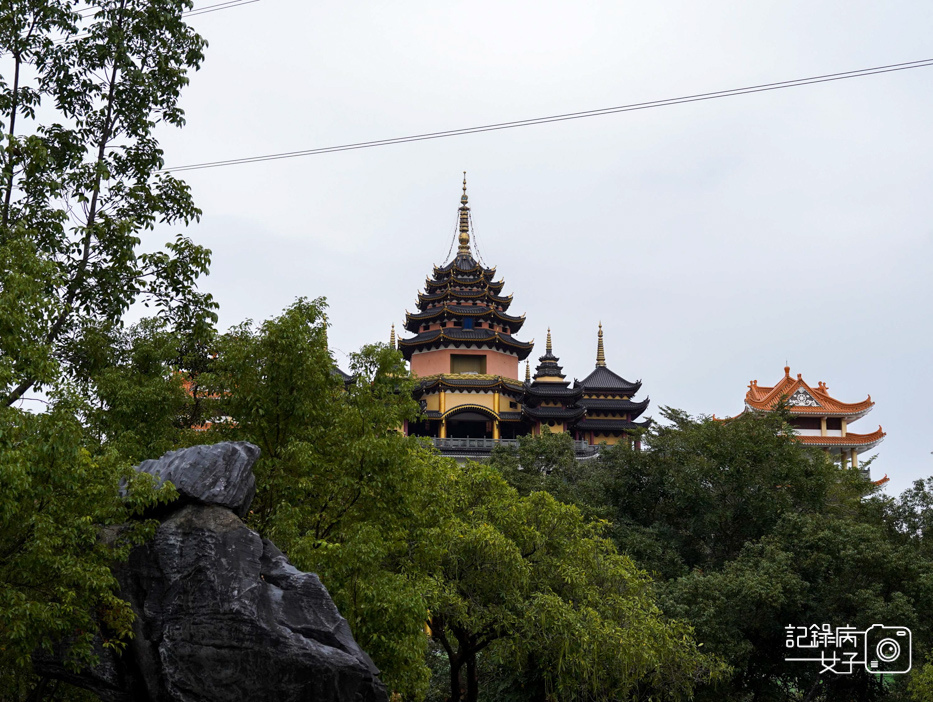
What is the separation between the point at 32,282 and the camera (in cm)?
875

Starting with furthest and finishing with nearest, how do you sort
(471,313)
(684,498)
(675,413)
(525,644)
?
(471,313) → (675,413) → (684,498) → (525,644)

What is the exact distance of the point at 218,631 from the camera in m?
9.60

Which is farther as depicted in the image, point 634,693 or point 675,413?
point 675,413

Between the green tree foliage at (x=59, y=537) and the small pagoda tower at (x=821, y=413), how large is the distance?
127ft

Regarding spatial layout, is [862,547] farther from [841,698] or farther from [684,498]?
[684,498]

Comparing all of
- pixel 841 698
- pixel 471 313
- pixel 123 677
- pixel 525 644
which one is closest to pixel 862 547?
pixel 841 698

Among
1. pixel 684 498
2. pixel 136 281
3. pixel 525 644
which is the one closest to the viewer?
pixel 136 281

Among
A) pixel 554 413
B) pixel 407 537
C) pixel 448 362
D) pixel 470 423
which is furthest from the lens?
pixel 448 362

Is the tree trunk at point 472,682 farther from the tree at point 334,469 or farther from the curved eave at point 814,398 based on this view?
the curved eave at point 814,398

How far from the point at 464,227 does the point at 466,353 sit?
796cm

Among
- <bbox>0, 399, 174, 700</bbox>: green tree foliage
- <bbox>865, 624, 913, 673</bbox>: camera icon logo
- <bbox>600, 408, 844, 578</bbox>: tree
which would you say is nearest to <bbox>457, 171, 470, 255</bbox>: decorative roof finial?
<bbox>600, 408, 844, 578</bbox>: tree

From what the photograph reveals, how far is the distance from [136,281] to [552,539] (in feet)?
24.3

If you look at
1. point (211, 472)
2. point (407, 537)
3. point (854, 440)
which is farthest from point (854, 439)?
point (211, 472)

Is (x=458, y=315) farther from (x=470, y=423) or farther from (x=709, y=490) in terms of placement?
(x=709, y=490)
